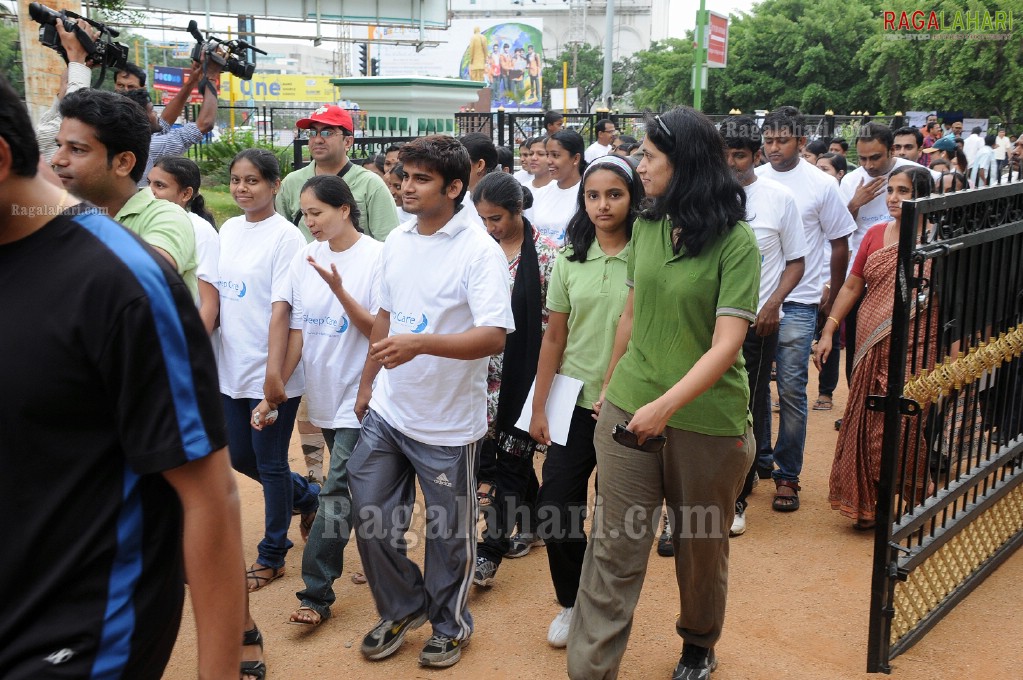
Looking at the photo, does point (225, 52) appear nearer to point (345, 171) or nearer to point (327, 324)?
point (345, 171)

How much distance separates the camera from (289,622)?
431 cm

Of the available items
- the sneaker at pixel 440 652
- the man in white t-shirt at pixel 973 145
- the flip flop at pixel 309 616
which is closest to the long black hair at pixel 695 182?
the sneaker at pixel 440 652

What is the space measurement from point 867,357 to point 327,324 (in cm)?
270

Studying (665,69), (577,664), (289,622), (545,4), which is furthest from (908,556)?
(545,4)

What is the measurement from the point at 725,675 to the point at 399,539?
138 cm

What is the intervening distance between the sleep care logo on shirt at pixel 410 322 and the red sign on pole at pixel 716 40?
16785 millimetres

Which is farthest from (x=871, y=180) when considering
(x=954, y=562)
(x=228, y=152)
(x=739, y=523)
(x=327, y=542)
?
(x=228, y=152)

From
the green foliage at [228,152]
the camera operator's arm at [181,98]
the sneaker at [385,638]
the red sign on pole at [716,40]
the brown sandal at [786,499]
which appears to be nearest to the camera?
the sneaker at [385,638]

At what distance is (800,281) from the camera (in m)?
5.69

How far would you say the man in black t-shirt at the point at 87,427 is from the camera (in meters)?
1.56

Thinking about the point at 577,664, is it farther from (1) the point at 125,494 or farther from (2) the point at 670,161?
(1) the point at 125,494

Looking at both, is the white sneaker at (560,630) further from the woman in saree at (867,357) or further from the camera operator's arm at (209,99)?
the camera operator's arm at (209,99)

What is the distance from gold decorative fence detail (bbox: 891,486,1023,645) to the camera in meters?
3.74

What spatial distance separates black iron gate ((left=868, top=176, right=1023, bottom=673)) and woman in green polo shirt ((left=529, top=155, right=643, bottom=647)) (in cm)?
111
